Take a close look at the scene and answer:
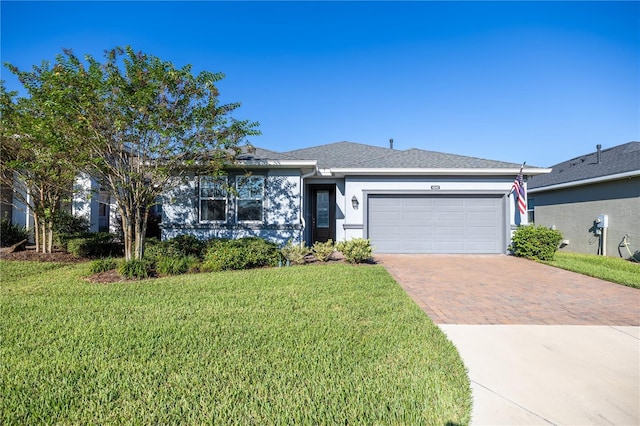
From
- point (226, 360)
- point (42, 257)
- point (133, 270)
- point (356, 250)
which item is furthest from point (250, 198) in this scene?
point (226, 360)

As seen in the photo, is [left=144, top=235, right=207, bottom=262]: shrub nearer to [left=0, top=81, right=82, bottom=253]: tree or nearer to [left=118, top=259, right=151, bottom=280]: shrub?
[left=118, top=259, right=151, bottom=280]: shrub

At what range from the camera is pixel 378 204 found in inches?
449

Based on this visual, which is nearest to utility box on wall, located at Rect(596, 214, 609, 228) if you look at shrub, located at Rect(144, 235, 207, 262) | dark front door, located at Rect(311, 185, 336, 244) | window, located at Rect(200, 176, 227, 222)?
dark front door, located at Rect(311, 185, 336, 244)

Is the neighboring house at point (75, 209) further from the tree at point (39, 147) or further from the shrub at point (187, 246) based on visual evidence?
the shrub at point (187, 246)

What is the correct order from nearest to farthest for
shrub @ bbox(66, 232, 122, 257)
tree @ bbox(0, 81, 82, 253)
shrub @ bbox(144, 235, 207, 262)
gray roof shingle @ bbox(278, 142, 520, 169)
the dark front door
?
1. tree @ bbox(0, 81, 82, 253)
2. shrub @ bbox(144, 235, 207, 262)
3. shrub @ bbox(66, 232, 122, 257)
4. gray roof shingle @ bbox(278, 142, 520, 169)
5. the dark front door

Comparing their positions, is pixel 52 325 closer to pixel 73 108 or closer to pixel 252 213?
pixel 73 108

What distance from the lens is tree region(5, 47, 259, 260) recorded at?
6.43 m

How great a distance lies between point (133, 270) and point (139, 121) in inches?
132

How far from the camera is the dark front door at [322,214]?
42.0 ft

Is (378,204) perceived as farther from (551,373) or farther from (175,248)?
(551,373)

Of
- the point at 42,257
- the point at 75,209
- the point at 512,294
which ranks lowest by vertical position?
the point at 512,294

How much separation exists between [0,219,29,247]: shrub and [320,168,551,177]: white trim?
10.9 m

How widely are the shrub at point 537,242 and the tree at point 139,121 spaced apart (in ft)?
30.6

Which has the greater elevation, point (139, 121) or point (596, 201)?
point (139, 121)
